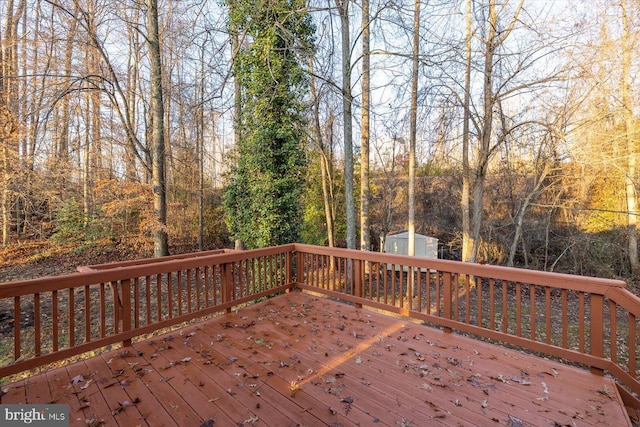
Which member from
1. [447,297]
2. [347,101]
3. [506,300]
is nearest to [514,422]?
[506,300]

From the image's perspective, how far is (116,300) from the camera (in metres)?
2.72

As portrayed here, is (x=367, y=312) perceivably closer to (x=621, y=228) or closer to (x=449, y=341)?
(x=449, y=341)

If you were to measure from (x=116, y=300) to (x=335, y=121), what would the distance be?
27.8 feet

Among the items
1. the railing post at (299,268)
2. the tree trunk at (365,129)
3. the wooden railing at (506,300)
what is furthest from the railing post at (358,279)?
the tree trunk at (365,129)

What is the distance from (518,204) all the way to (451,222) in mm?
Result: 2494

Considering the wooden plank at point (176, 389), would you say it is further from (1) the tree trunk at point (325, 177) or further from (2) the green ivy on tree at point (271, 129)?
(1) the tree trunk at point (325, 177)

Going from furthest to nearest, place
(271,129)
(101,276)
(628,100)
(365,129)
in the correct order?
(365,129), (628,100), (271,129), (101,276)

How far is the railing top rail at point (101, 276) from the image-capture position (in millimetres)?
2141

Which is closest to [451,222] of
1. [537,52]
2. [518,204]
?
[518,204]

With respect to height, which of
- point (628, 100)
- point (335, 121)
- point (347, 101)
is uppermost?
point (335, 121)

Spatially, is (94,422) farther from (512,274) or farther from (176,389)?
(512,274)

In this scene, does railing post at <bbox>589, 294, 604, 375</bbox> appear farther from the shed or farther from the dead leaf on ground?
the shed

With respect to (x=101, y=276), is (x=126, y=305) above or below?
below

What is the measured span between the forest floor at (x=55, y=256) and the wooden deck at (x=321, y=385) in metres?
7.82
